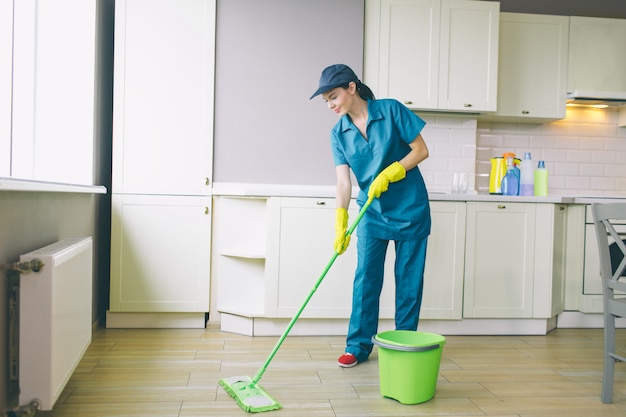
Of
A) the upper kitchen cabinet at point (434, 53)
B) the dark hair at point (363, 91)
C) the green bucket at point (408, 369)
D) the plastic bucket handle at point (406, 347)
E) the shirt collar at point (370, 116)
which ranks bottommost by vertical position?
the green bucket at point (408, 369)

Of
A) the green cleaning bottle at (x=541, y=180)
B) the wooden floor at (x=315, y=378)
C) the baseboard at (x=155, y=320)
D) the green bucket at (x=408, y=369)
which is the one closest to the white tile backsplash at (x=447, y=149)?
the green cleaning bottle at (x=541, y=180)

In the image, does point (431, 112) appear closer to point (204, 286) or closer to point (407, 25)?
point (407, 25)

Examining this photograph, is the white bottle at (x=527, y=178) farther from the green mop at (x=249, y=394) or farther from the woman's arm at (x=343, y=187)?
the green mop at (x=249, y=394)

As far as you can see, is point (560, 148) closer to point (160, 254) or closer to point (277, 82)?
point (277, 82)

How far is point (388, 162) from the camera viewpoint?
269 cm

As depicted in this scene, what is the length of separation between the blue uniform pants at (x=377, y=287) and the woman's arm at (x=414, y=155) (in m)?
0.35

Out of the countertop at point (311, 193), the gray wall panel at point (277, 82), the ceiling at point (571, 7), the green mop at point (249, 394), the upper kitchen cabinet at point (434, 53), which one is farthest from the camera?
the ceiling at point (571, 7)

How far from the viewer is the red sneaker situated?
106 inches

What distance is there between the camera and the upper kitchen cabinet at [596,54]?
3.94m

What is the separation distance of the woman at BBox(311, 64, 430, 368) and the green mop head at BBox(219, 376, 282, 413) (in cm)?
56

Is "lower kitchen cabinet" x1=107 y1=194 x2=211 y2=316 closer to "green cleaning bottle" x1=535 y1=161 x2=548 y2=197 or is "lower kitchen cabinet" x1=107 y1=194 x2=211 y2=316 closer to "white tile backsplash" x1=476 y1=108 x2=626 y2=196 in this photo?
"white tile backsplash" x1=476 y1=108 x2=626 y2=196

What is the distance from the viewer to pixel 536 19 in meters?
3.90

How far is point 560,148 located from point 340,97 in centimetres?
227

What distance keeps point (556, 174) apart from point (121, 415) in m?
3.28
